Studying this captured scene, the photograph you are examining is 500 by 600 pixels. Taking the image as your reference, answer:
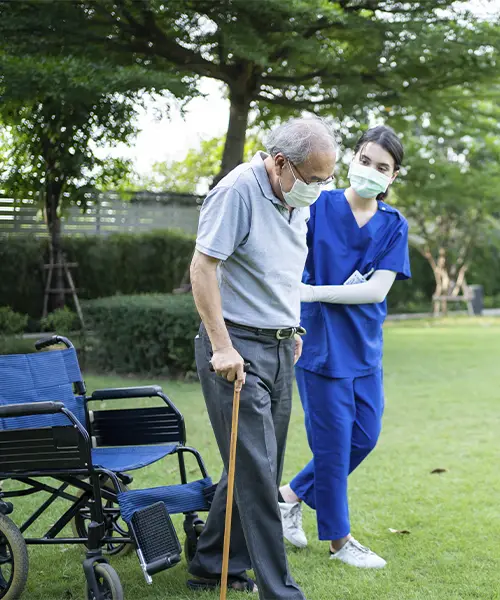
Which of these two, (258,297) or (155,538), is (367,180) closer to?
(258,297)

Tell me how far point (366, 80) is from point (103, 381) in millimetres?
4378

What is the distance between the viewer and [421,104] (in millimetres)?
10344

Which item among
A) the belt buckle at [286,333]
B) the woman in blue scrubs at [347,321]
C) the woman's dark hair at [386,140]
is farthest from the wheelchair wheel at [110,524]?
the woman's dark hair at [386,140]

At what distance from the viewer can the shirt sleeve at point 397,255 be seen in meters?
3.88

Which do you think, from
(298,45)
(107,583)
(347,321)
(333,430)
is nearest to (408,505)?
(333,430)

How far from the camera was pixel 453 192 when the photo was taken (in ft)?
→ 39.6

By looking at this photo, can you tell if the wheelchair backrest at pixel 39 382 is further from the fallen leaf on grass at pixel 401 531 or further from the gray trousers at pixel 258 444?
the fallen leaf on grass at pixel 401 531

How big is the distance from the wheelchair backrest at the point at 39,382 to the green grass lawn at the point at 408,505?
0.60 m

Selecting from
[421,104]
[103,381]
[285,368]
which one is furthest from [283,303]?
[421,104]

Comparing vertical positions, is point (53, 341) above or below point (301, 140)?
below

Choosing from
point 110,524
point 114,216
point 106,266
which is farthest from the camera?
point 114,216

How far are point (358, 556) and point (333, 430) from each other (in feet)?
1.66

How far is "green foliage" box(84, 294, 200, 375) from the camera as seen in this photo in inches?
362

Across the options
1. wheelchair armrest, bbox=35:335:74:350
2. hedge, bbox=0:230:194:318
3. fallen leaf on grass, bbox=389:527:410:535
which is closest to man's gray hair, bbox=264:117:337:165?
wheelchair armrest, bbox=35:335:74:350
